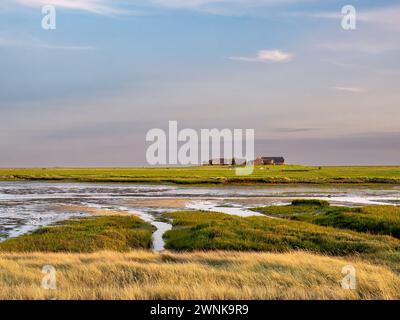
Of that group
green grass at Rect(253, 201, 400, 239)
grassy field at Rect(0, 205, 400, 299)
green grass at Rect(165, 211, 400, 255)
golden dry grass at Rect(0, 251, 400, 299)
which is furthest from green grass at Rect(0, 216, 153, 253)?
green grass at Rect(253, 201, 400, 239)

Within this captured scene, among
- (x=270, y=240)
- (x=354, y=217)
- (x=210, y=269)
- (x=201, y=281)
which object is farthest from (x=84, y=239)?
(x=354, y=217)

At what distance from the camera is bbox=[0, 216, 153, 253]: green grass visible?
22.2 meters

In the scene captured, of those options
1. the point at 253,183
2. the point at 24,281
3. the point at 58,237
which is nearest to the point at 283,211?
the point at 58,237

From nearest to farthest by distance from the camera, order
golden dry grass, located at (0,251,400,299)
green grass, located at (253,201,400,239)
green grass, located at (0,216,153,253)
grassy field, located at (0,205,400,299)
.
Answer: golden dry grass, located at (0,251,400,299) → grassy field, located at (0,205,400,299) → green grass, located at (0,216,153,253) → green grass, located at (253,201,400,239)

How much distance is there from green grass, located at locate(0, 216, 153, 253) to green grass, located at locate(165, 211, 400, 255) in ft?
6.69

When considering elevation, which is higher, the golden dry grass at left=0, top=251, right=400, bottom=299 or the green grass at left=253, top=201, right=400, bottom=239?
the golden dry grass at left=0, top=251, right=400, bottom=299

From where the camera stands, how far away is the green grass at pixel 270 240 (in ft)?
66.6

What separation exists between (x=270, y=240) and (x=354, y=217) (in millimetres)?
10543

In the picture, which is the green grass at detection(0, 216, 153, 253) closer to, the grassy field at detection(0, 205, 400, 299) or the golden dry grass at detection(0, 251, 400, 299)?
the grassy field at detection(0, 205, 400, 299)

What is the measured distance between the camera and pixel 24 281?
1089cm
